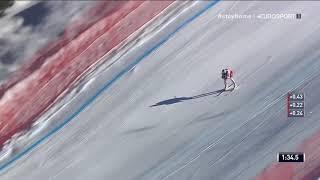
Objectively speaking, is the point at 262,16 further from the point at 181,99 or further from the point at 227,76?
the point at 181,99

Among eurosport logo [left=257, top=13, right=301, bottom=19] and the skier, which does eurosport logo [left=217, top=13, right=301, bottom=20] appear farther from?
the skier

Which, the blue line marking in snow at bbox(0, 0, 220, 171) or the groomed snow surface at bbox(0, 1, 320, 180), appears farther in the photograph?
the blue line marking in snow at bbox(0, 0, 220, 171)

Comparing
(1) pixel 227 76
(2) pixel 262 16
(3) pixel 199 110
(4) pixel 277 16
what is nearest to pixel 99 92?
(3) pixel 199 110

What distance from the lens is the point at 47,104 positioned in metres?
6.64

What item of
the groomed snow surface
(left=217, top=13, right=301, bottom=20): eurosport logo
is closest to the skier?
the groomed snow surface

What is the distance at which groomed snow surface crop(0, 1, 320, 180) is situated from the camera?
255 inches

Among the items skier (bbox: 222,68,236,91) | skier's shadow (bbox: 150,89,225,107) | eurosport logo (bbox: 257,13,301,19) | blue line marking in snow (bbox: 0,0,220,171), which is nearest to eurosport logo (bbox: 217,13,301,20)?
eurosport logo (bbox: 257,13,301,19)

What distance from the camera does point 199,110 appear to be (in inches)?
258

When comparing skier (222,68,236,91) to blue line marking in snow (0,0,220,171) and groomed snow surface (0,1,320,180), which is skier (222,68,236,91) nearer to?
groomed snow surface (0,1,320,180)

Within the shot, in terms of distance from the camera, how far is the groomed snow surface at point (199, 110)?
6.47 metres

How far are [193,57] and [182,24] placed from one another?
41 centimetres

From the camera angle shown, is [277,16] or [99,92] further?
[99,92]

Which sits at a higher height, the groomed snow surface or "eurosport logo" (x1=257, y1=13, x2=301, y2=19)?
"eurosport logo" (x1=257, y1=13, x2=301, y2=19)

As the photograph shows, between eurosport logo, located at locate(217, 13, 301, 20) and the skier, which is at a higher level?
eurosport logo, located at locate(217, 13, 301, 20)
